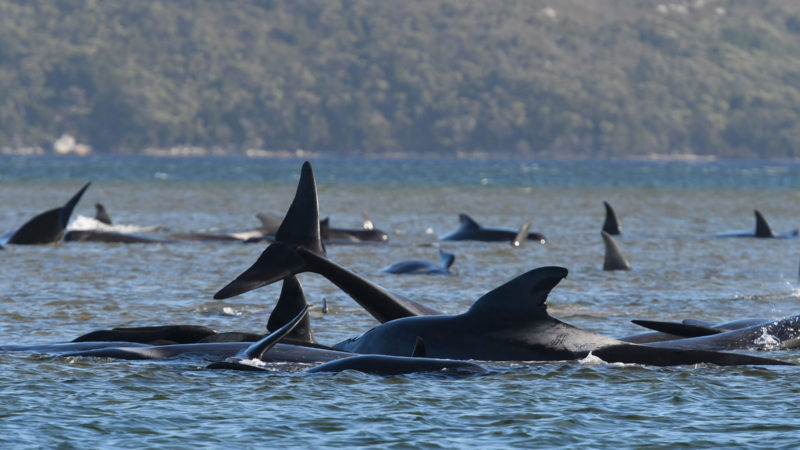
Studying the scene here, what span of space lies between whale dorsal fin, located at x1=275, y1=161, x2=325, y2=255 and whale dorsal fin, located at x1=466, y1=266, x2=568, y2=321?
2.38 meters

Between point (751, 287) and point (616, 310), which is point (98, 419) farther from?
point (751, 287)

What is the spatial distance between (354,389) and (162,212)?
43.8 metres

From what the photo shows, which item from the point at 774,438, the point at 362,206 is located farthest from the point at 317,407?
the point at 362,206

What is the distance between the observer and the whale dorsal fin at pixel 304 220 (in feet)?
49.8

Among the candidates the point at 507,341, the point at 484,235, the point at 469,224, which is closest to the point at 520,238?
the point at 484,235

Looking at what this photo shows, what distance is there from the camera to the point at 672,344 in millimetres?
14555

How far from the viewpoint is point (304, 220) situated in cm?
1528

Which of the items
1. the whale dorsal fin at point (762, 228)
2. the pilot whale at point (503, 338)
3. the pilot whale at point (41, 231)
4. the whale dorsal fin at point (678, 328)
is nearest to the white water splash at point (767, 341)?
the whale dorsal fin at point (678, 328)

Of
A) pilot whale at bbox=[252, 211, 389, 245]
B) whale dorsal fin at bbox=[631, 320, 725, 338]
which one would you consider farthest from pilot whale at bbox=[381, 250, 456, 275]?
whale dorsal fin at bbox=[631, 320, 725, 338]

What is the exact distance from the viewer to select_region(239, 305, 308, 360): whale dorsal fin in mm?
13070

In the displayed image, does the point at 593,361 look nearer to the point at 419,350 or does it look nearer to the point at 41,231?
the point at 419,350

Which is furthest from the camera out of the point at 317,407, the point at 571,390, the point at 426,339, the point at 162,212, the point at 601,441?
the point at 162,212

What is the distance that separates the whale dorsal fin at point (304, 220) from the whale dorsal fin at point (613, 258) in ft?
41.5

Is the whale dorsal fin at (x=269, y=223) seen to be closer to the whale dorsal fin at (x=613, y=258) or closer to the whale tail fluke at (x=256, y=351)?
the whale dorsal fin at (x=613, y=258)
